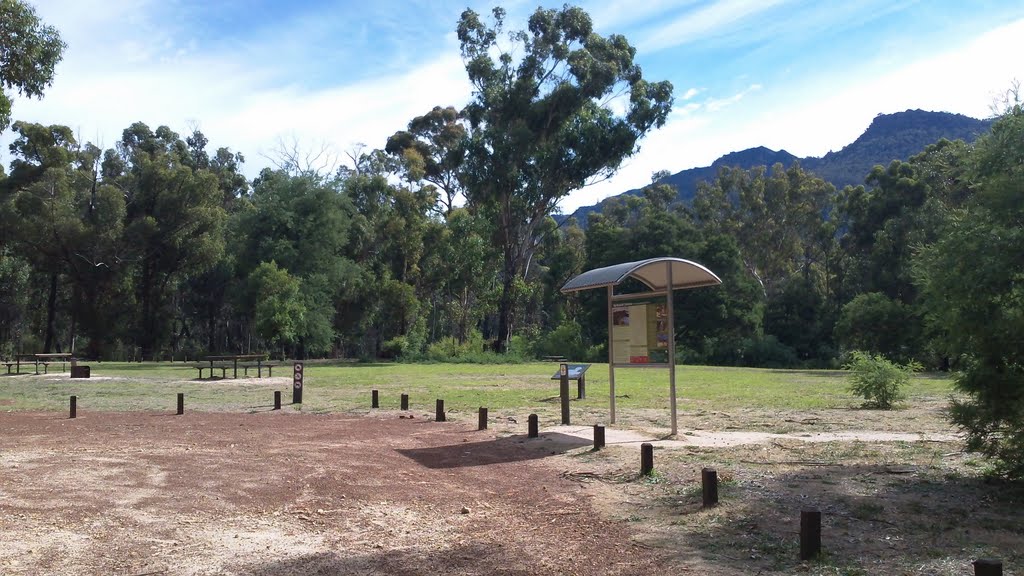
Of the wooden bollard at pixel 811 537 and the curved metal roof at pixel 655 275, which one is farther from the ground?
the curved metal roof at pixel 655 275

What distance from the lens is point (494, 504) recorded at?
761 cm

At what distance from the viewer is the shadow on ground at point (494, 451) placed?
997 centimetres

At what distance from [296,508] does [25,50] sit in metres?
13.2

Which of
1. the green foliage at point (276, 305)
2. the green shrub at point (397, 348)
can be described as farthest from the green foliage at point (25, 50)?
the green shrub at point (397, 348)

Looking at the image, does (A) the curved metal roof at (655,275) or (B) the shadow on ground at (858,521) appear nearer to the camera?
(B) the shadow on ground at (858,521)

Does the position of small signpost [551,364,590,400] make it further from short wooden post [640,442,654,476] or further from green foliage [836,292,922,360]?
green foliage [836,292,922,360]

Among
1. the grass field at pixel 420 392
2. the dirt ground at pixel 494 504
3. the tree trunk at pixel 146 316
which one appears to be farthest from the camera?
the tree trunk at pixel 146 316

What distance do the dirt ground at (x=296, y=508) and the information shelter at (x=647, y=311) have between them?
2.09 metres

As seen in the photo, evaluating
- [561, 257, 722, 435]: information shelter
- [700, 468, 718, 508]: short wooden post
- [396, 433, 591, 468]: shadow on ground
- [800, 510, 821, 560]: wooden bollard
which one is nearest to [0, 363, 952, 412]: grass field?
[561, 257, 722, 435]: information shelter

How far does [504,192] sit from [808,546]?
1627 inches

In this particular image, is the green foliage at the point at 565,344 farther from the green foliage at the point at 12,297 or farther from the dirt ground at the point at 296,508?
the dirt ground at the point at 296,508

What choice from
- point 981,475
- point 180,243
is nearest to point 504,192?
point 180,243

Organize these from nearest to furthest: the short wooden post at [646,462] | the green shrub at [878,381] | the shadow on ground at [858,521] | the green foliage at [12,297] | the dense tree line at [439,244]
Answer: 1. the shadow on ground at [858,521]
2. the short wooden post at [646,462]
3. the green shrub at [878,381]
4. the dense tree line at [439,244]
5. the green foliage at [12,297]

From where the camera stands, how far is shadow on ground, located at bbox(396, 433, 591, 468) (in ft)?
32.7
